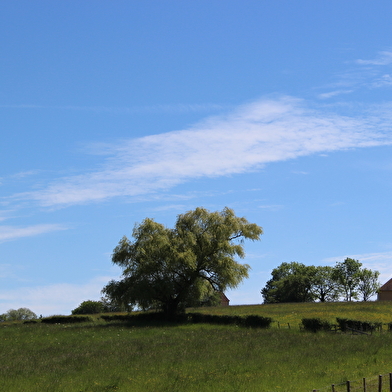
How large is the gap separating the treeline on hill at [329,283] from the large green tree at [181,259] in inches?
2959

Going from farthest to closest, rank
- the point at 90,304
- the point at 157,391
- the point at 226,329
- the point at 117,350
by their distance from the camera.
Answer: the point at 90,304 < the point at 226,329 < the point at 117,350 < the point at 157,391

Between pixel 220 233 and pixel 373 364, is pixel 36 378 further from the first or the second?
pixel 220 233

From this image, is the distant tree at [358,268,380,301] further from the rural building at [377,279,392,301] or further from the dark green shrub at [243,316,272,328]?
the dark green shrub at [243,316,272,328]

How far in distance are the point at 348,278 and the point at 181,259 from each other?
88.7m

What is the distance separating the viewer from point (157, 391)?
2217 cm

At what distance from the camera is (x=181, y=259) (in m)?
58.6

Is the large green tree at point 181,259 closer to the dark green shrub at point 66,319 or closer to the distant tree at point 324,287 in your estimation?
the dark green shrub at point 66,319

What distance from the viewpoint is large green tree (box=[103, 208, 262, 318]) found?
59.4m

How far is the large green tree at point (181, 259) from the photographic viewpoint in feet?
195

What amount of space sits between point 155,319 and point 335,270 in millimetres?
85206

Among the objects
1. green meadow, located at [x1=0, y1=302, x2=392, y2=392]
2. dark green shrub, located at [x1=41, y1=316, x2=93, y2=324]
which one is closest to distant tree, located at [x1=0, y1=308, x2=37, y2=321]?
dark green shrub, located at [x1=41, y1=316, x2=93, y2=324]

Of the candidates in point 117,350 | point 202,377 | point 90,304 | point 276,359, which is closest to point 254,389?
point 202,377

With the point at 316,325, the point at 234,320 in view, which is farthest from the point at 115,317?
the point at 316,325

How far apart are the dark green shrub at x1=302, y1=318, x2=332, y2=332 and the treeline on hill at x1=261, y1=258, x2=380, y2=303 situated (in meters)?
90.2
